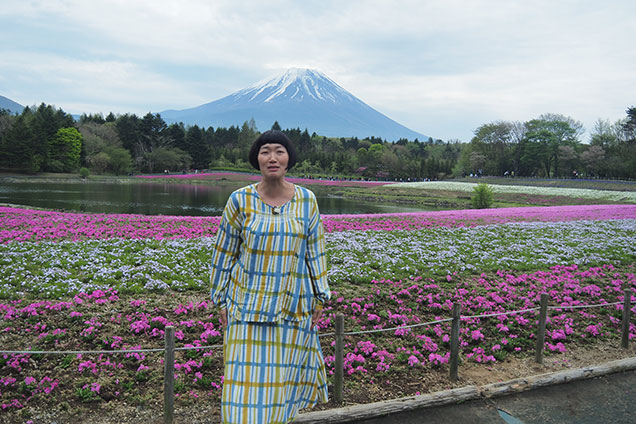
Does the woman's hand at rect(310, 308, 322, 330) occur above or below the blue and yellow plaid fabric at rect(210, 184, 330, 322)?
below

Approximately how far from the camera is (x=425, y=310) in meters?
6.72

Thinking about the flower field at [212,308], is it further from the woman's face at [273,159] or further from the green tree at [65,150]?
the green tree at [65,150]

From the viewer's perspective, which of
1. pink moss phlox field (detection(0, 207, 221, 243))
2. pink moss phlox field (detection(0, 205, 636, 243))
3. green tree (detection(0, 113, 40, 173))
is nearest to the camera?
pink moss phlox field (detection(0, 207, 221, 243))

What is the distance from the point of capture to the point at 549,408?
13.9 ft

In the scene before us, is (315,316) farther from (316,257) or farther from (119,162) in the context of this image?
(119,162)

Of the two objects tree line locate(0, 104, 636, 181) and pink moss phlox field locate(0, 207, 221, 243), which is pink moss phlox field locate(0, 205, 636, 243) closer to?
pink moss phlox field locate(0, 207, 221, 243)

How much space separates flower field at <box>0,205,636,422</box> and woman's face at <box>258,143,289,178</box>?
1.81 meters

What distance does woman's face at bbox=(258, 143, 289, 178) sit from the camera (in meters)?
2.84

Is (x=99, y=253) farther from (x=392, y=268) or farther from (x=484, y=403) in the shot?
(x=484, y=403)

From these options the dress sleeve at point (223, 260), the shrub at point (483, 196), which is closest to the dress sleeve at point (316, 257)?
the dress sleeve at point (223, 260)

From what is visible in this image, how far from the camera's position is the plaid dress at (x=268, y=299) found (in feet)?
8.71

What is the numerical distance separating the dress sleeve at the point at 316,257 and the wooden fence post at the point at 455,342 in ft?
7.41

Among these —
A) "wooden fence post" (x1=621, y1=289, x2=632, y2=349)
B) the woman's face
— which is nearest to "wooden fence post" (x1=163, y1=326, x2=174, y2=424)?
the woman's face

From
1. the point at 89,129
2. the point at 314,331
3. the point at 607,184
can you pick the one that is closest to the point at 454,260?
the point at 314,331
